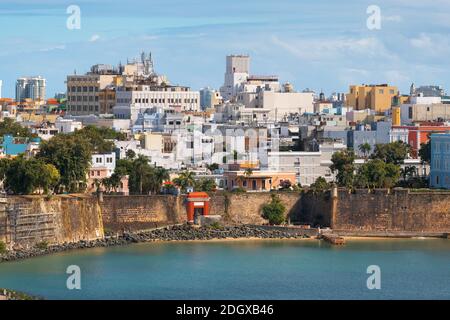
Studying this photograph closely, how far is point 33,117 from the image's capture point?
86250mm

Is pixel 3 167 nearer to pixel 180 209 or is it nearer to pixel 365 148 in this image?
pixel 180 209

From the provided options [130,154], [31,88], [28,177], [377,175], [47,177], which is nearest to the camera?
[28,177]

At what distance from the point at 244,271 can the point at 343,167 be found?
15161mm

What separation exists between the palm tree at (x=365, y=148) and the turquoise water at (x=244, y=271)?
15459 mm

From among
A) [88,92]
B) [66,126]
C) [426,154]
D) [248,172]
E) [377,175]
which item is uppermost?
[88,92]

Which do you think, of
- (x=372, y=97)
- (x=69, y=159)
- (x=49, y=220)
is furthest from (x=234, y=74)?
(x=49, y=220)

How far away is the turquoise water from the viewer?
1644 inches

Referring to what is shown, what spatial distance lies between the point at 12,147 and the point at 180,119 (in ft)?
49.9

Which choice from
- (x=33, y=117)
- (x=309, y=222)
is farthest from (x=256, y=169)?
→ (x=33, y=117)

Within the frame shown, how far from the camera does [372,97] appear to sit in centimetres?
9212

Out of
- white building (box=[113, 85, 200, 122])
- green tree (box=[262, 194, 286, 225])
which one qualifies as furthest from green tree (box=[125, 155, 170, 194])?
white building (box=[113, 85, 200, 122])

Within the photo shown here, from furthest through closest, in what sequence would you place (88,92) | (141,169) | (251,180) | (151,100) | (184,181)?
1. (88,92)
2. (151,100)
3. (251,180)
4. (141,169)
5. (184,181)

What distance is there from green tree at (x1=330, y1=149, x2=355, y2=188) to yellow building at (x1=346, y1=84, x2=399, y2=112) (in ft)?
93.4
